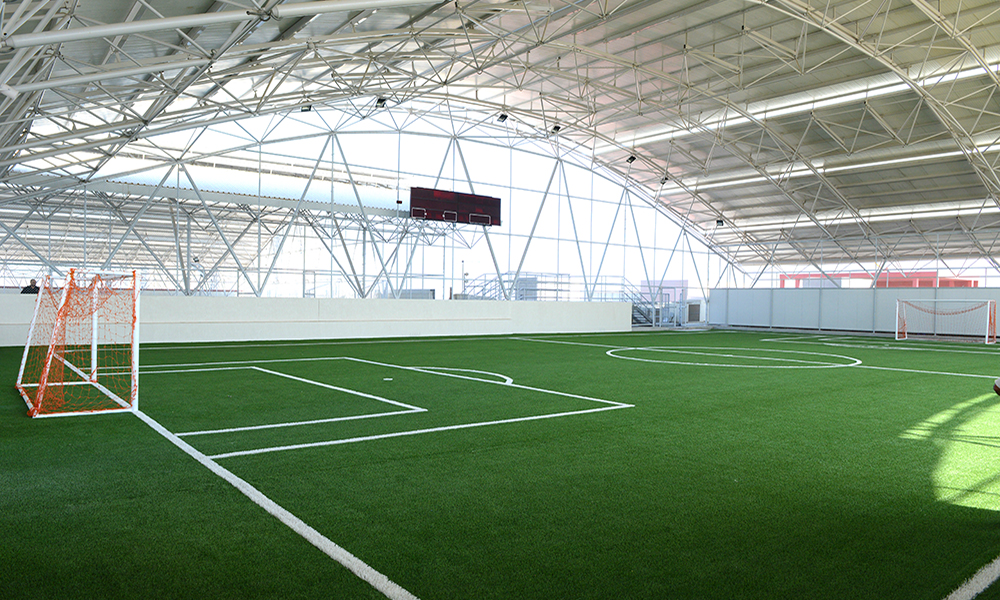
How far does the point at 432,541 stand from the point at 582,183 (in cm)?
3480

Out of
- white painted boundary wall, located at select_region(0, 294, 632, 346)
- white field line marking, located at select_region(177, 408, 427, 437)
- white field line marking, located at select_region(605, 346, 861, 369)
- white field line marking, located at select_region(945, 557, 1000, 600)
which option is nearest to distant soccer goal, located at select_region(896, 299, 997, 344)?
white field line marking, located at select_region(605, 346, 861, 369)

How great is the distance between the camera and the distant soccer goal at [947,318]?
32.2m

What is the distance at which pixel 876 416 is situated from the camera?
949cm

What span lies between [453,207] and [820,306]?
21143 mm

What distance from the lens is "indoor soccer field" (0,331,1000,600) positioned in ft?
12.6

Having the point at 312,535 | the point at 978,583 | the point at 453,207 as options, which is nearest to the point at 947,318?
the point at 453,207

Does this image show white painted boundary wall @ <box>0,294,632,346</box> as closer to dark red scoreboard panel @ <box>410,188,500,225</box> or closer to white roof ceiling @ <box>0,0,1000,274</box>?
dark red scoreboard panel @ <box>410,188,500,225</box>

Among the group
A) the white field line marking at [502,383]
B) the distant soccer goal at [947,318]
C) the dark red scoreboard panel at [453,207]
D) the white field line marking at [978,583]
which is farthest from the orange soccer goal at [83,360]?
the distant soccer goal at [947,318]

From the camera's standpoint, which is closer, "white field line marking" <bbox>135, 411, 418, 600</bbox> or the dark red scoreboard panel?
"white field line marking" <bbox>135, 411, 418, 600</bbox>

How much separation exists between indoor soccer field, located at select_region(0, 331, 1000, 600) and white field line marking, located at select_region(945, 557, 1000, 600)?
0.05 metres

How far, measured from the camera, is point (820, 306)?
123 ft

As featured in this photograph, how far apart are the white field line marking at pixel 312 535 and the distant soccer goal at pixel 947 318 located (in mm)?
32568

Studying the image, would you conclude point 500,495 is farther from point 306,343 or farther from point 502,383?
point 306,343

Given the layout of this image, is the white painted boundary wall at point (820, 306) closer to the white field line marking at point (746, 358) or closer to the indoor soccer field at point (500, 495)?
the white field line marking at point (746, 358)
